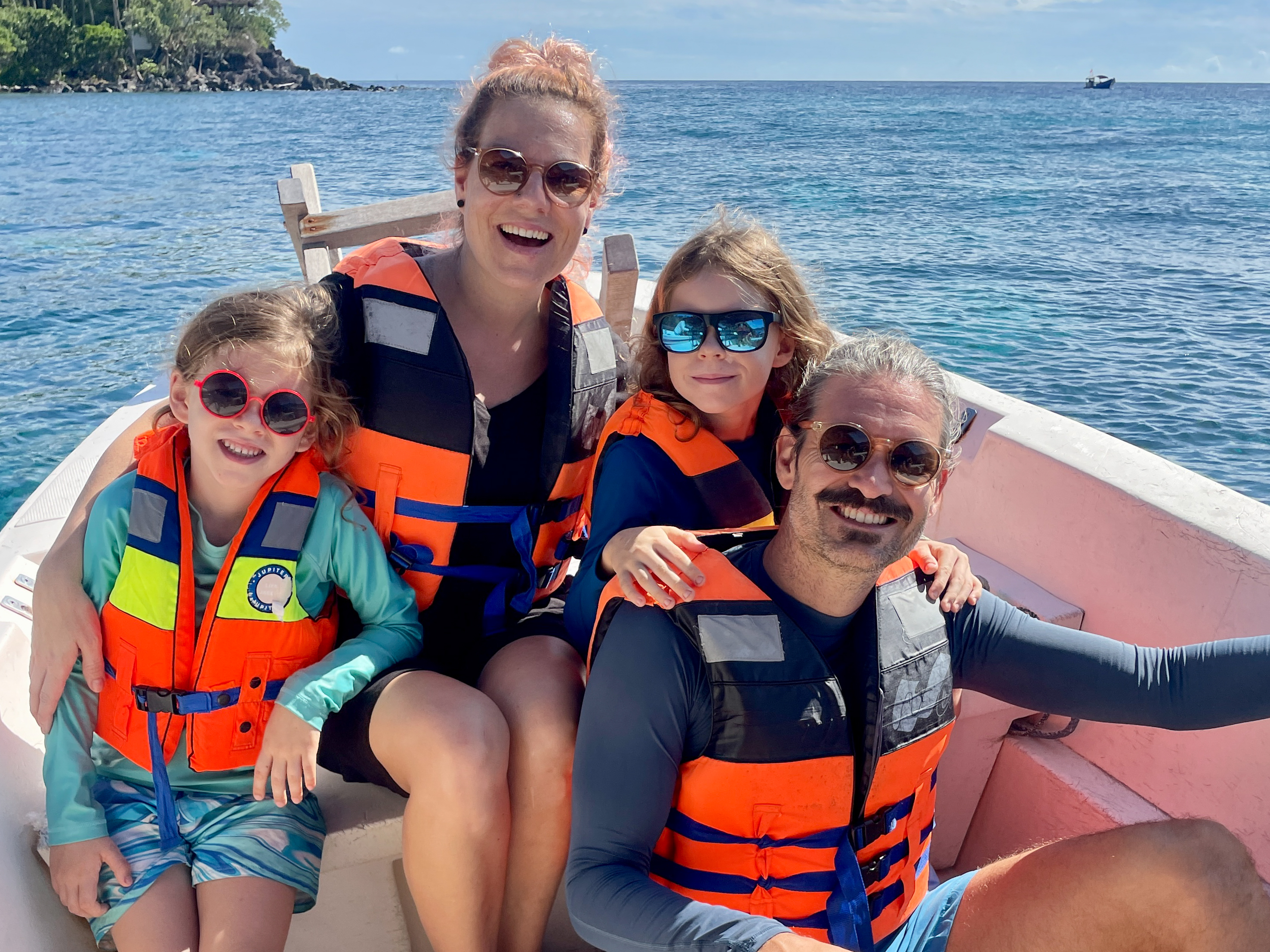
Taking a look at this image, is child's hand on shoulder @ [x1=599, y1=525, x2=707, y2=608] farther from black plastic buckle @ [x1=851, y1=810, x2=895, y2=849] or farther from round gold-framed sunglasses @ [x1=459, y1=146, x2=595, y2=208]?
round gold-framed sunglasses @ [x1=459, y1=146, x2=595, y2=208]

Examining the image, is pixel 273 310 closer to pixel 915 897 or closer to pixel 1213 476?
pixel 915 897

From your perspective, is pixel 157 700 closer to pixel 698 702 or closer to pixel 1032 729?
pixel 698 702

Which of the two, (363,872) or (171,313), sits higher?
(363,872)

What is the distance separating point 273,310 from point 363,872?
112 centimetres

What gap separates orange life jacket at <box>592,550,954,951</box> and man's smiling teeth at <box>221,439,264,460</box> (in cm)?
69

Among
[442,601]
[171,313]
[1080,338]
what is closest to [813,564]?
[442,601]

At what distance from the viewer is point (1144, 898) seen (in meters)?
1.45

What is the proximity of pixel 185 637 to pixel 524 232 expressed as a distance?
976 mm

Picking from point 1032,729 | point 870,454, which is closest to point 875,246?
point 1032,729

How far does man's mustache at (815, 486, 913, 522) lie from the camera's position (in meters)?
1.56

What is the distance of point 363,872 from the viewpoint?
1.98 m

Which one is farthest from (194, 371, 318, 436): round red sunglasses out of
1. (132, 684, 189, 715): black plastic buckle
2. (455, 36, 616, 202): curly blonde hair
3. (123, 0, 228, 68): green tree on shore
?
(123, 0, 228, 68): green tree on shore

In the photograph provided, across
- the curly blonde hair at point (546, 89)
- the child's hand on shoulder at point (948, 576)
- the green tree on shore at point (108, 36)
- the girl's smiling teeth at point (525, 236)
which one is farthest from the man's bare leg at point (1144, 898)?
the green tree on shore at point (108, 36)

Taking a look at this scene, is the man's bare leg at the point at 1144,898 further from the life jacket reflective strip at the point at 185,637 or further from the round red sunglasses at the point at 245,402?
the round red sunglasses at the point at 245,402
